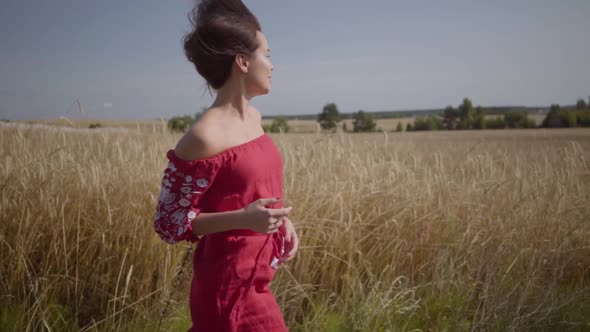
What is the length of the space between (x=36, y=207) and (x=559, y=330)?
2.65 m

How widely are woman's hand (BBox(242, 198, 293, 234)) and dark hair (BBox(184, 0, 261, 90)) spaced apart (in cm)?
32

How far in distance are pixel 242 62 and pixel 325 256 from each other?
136cm

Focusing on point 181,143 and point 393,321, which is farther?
point 393,321

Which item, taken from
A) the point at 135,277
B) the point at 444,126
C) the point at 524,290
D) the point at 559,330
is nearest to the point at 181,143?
the point at 135,277

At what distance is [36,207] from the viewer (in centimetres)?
201

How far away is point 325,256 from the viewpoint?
2.02 meters

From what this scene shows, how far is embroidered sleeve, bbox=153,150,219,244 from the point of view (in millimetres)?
822

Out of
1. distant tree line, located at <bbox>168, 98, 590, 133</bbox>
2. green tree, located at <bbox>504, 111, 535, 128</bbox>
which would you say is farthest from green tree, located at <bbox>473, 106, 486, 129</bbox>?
green tree, located at <bbox>504, 111, 535, 128</bbox>

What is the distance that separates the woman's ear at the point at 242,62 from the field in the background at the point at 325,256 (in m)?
1.02

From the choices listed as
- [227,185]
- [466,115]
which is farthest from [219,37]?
[466,115]

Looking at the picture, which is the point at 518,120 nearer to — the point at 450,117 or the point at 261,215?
the point at 450,117

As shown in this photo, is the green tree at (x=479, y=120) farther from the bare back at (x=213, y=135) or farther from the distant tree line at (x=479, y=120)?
the bare back at (x=213, y=135)

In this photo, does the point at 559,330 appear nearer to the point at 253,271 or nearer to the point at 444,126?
the point at 253,271

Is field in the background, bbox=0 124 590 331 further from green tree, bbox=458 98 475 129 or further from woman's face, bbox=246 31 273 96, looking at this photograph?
green tree, bbox=458 98 475 129
